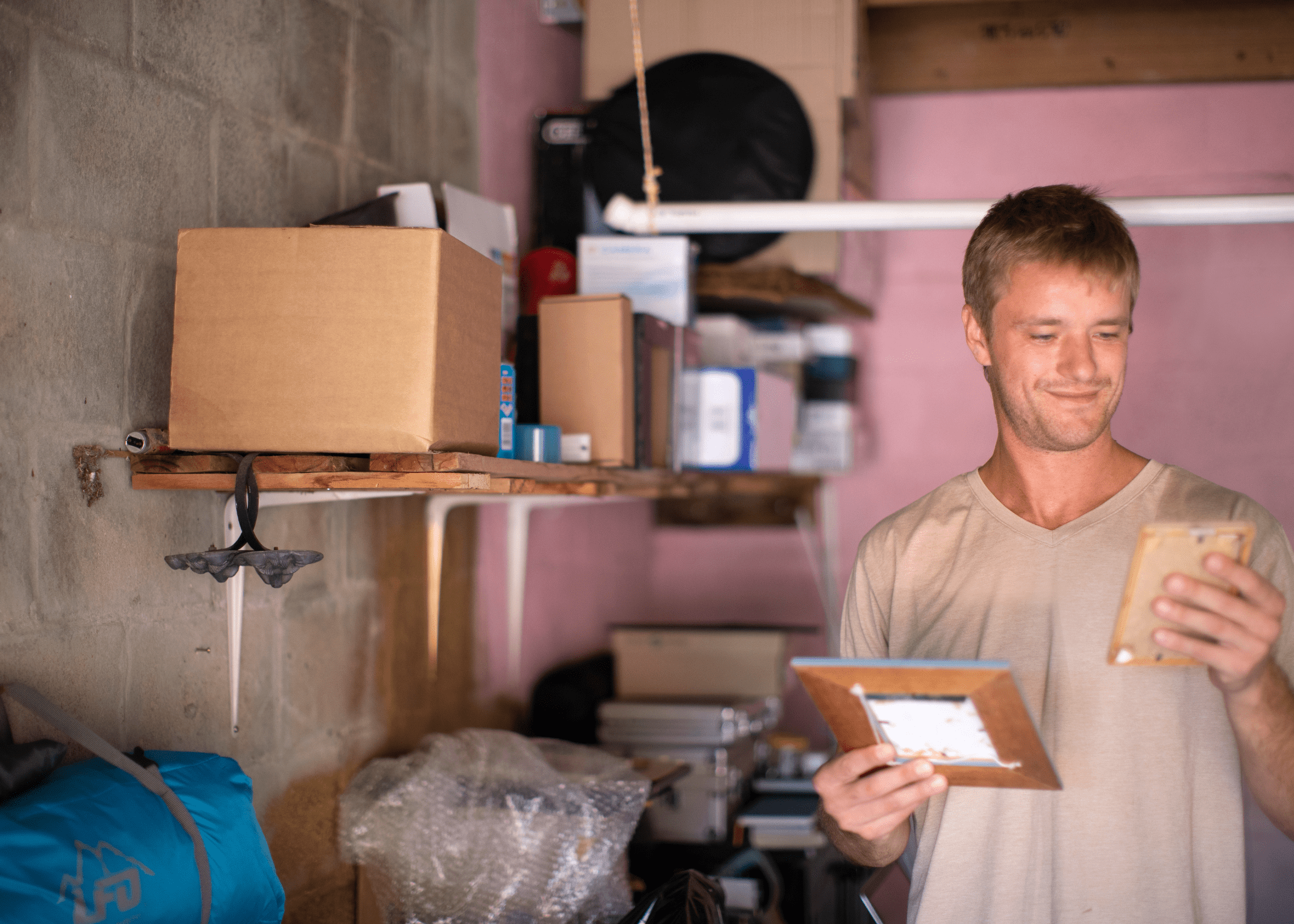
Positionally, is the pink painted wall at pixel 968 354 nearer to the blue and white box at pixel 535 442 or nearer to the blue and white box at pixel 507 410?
the blue and white box at pixel 535 442

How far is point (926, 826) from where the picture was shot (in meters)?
1.50

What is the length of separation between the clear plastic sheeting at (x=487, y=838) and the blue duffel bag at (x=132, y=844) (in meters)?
0.49

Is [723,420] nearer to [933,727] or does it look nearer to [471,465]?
[471,465]

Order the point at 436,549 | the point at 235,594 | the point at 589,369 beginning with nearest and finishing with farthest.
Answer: the point at 235,594, the point at 589,369, the point at 436,549

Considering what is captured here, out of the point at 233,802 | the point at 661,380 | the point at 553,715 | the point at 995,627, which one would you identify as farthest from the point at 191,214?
the point at 553,715

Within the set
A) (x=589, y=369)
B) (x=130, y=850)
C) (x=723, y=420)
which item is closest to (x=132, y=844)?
(x=130, y=850)

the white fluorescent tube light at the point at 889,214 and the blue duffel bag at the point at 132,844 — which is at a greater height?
the white fluorescent tube light at the point at 889,214

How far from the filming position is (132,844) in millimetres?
1172

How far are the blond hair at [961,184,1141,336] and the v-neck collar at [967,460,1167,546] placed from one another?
22cm

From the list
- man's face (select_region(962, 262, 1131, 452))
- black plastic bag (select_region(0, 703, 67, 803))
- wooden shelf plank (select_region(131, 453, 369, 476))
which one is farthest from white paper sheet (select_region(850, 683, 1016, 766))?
black plastic bag (select_region(0, 703, 67, 803))

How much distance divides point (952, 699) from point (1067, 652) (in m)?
0.33

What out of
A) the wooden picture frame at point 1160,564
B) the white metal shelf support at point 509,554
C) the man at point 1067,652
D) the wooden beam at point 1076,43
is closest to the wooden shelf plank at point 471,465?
the white metal shelf support at point 509,554

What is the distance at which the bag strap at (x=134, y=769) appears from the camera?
4.05ft

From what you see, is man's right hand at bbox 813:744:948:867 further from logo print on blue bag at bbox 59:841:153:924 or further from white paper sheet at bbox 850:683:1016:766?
logo print on blue bag at bbox 59:841:153:924
